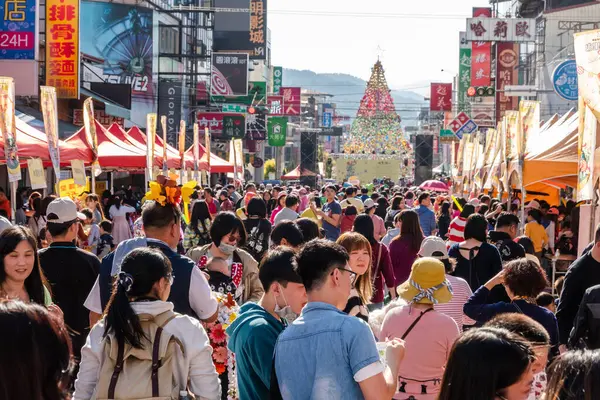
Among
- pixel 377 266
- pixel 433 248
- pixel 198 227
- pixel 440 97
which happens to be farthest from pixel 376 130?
pixel 433 248

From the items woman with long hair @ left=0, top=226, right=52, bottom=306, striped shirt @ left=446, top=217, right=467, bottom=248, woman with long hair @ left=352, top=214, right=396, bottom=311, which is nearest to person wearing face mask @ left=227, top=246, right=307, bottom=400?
woman with long hair @ left=0, top=226, right=52, bottom=306

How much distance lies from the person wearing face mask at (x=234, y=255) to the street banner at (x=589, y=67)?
4109 millimetres

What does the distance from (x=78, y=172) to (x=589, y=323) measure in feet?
38.8

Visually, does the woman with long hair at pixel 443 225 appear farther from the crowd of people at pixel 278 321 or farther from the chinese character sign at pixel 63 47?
the chinese character sign at pixel 63 47

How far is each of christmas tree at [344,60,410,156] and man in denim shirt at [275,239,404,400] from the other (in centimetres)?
7577

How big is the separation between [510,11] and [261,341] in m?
66.1

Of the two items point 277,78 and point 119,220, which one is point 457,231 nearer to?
point 119,220

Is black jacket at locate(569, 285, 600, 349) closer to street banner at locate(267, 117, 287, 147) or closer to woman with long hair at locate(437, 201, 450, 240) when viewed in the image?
woman with long hair at locate(437, 201, 450, 240)

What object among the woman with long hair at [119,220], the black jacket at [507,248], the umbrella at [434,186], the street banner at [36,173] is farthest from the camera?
the umbrella at [434,186]

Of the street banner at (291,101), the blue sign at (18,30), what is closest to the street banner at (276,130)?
the street banner at (291,101)

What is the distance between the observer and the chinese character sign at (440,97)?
58469 millimetres

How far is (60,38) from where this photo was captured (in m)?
26.9

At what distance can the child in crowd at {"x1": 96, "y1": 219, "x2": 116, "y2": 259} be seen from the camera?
13.7 metres

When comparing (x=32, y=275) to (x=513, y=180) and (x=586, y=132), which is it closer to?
(x=586, y=132)
